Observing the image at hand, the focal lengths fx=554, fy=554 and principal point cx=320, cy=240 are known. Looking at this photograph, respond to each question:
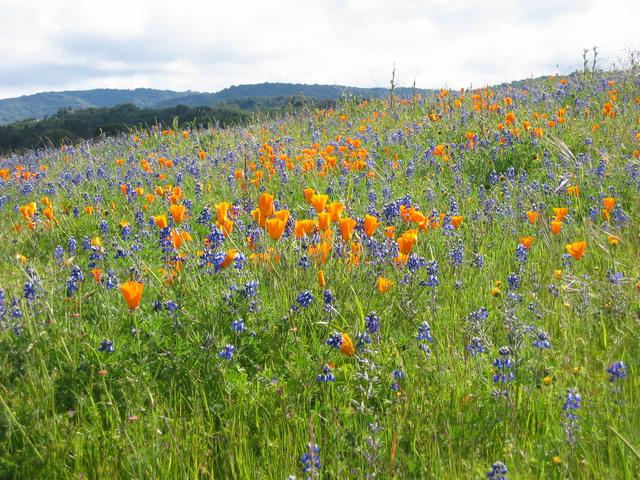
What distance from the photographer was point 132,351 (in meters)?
2.42

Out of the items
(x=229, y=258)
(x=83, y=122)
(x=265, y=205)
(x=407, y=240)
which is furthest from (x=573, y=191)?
(x=83, y=122)

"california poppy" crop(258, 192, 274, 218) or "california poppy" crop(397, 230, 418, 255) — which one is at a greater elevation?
"california poppy" crop(258, 192, 274, 218)

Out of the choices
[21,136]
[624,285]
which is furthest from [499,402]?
[21,136]

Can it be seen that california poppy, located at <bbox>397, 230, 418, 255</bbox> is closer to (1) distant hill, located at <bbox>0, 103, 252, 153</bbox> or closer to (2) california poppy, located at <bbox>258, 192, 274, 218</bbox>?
(2) california poppy, located at <bbox>258, 192, 274, 218</bbox>

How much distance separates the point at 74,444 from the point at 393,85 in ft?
24.0

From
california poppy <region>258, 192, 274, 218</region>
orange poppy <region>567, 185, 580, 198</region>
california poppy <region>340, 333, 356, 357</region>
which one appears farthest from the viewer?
orange poppy <region>567, 185, 580, 198</region>

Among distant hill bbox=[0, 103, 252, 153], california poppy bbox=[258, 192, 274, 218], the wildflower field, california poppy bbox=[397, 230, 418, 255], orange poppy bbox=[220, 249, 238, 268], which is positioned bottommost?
the wildflower field

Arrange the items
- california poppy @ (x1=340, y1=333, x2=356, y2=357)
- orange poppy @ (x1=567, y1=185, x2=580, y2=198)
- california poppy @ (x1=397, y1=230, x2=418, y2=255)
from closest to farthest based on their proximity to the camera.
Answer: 1. california poppy @ (x1=340, y1=333, x2=356, y2=357)
2. california poppy @ (x1=397, y1=230, x2=418, y2=255)
3. orange poppy @ (x1=567, y1=185, x2=580, y2=198)

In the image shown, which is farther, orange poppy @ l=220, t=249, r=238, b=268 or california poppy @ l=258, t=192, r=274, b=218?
california poppy @ l=258, t=192, r=274, b=218

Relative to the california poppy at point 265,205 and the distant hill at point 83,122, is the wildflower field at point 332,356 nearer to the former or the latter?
the california poppy at point 265,205

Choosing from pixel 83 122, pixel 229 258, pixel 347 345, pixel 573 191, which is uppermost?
pixel 83 122

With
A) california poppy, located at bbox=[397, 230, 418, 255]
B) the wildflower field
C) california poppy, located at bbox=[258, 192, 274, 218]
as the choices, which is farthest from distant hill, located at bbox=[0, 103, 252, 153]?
california poppy, located at bbox=[397, 230, 418, 255]

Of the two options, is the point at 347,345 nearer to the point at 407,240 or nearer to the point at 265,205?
the point at 407,240

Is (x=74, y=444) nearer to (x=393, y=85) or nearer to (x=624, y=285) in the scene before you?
(x=624, y=285)
